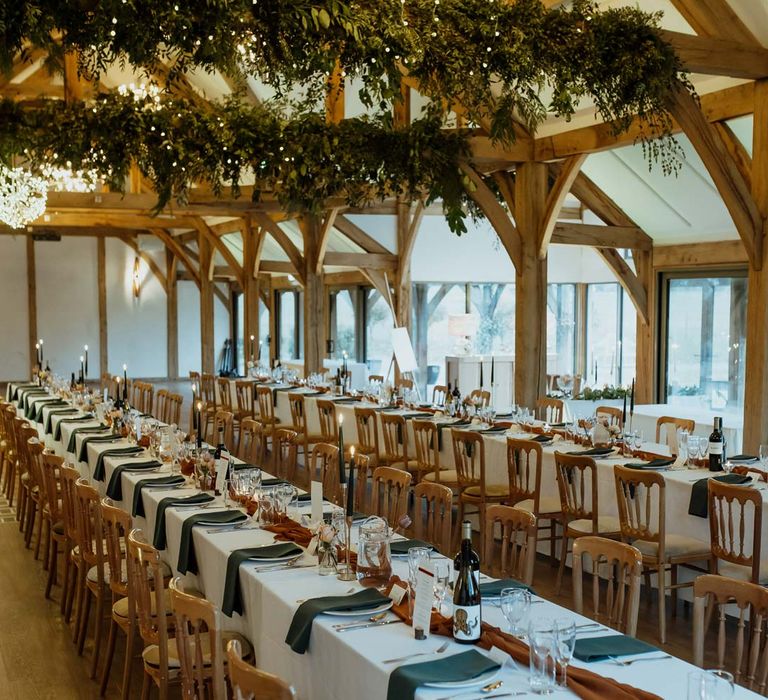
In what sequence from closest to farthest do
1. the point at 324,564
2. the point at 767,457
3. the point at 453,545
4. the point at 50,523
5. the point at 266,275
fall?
the point at 324,564
the point at 767,457
the point at 50,523
the point at 453,545
the point at 266,275

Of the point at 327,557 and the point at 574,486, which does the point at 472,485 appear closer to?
the point at 574,486

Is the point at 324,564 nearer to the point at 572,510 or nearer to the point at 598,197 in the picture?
the point at 572,510

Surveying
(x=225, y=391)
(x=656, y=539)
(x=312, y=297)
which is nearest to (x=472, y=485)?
(x=656, y=539)

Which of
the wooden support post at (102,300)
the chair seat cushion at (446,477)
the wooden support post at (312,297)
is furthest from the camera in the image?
the wooden support post at (102,300)

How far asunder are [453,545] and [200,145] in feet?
12.1

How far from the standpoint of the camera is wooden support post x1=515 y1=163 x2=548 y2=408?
912 centimetres

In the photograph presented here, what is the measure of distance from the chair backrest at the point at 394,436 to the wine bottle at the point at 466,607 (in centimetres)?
477

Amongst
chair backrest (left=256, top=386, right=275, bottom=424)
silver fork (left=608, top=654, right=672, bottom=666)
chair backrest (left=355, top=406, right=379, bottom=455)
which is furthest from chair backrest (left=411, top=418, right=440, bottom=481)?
silver fork (left=608, top=654, right=672, bottom=666)

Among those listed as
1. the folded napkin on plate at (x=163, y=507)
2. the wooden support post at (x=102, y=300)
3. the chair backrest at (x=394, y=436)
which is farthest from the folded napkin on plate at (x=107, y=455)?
the wooden support post at (x=102, y=300)

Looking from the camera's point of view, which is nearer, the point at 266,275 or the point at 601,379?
the point at 601,379

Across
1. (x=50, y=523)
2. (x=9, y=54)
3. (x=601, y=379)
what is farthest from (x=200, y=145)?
(x=601, y=379)

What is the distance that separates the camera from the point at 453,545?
22.8 feet

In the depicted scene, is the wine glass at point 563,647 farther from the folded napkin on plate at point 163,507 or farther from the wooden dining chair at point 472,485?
the wooden dining chair at point 472,485

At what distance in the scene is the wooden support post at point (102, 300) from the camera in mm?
21781
